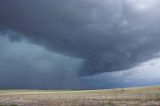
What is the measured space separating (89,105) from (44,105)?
11.0m

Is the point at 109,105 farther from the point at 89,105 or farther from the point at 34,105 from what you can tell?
the point at 34,105

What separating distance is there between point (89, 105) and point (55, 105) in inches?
334

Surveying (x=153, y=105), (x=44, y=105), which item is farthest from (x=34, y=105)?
(x=153, y=105)

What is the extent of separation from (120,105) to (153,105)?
6.73 meters

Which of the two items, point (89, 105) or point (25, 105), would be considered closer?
point (89, 105)

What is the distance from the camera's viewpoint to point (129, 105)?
51.6 m

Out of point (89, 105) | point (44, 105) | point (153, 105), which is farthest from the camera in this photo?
point (44, 105)

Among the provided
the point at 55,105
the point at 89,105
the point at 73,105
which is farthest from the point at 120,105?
the point at 55,105

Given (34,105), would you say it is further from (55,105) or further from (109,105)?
(109,105)

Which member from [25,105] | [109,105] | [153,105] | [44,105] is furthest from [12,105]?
[153,105]

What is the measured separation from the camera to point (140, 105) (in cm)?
5125

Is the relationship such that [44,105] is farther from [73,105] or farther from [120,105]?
[120,105]

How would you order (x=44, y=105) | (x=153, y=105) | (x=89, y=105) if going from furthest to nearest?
(x=44, y=105), (x=89, y=105), (x=153, y=105)

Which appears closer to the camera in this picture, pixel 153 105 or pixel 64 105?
pixel 153 105
